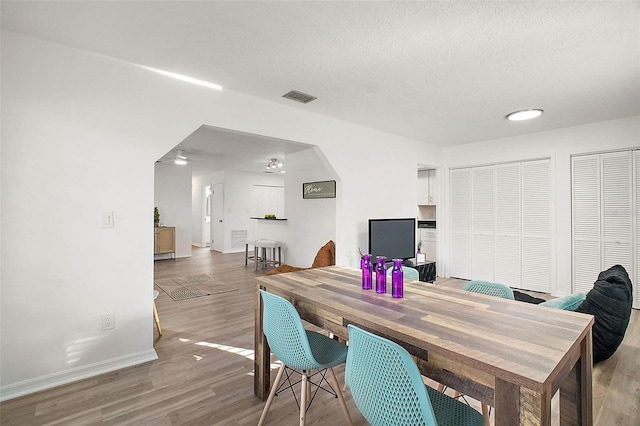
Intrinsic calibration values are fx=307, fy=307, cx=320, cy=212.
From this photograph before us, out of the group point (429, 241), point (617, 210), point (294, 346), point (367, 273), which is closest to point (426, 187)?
point (429, 241)

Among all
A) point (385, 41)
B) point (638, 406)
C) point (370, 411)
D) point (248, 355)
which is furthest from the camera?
point (248, 355)

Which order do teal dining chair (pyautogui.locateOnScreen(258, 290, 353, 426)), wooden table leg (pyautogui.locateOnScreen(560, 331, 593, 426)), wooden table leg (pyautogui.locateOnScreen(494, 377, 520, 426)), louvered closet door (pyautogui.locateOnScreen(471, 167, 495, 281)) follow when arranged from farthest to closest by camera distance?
1. louvered closet door (pyautogui.locateOnScreen(471, 167, 495, 281))
2. teal dining chair (pyautogui.locateOnScreen(258, 290, 353, 426))
3. wooden table leg (pyautogui.locateOnScreen(560, 331, 593, 426))
4. wooden table leg (pyautogui.locateOnScreen(494, 377, 520, 426))

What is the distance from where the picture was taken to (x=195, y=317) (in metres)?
3.61

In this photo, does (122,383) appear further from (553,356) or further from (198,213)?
(198,213)

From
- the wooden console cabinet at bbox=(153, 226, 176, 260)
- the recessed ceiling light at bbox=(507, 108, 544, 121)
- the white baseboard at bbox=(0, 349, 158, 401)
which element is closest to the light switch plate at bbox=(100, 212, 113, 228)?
the white baseboard at bbox=(0, 349, 158, 401)

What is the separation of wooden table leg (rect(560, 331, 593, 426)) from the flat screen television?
2.89 m

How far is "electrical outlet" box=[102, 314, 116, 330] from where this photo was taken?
2439mm

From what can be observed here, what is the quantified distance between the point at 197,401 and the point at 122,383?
26.0 inches

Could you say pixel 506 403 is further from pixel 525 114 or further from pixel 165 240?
pixel 165 240

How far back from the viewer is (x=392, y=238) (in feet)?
14.9

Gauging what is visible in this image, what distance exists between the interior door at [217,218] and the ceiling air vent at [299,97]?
20.6 ft

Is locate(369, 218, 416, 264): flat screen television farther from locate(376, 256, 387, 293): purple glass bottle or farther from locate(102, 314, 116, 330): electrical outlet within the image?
locate(102, 314, 116, 330): electrical outlet

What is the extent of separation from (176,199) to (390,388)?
810cm

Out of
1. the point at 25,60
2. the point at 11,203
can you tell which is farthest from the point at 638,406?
the point at 25,60
